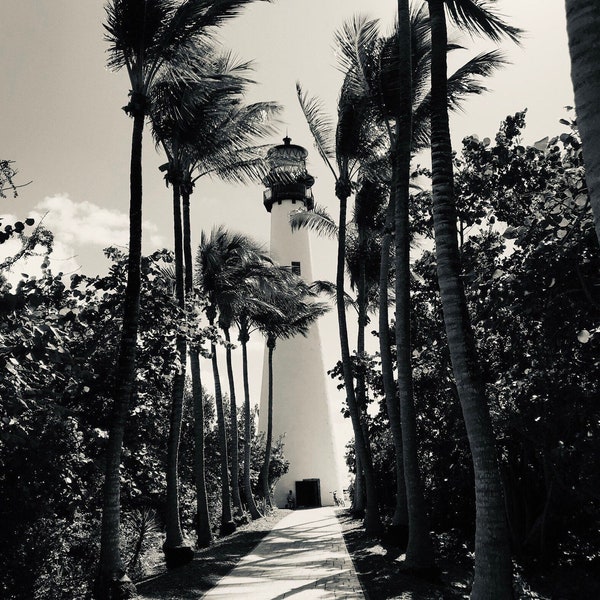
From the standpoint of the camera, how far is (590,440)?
8.80 meters

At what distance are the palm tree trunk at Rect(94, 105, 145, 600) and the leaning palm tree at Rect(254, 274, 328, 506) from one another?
13277mm

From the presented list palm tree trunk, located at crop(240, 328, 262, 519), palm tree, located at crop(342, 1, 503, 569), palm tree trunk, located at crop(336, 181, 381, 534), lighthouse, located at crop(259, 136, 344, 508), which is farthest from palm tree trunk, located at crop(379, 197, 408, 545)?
lighthouse, located at crop(259, 136, 344, 508)

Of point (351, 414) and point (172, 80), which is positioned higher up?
point (172, 80)

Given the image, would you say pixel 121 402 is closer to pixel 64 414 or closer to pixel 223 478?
pixel 64 414

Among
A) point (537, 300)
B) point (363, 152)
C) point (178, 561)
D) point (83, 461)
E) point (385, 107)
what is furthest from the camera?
point (363, 152)

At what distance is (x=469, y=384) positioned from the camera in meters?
6.39

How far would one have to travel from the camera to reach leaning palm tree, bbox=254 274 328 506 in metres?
24.9

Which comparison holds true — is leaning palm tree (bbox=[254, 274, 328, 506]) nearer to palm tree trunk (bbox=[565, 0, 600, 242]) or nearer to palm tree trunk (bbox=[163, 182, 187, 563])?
palm tree trunk (bbox=[163, 182, 187, 563])

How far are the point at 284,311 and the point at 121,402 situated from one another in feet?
66.8

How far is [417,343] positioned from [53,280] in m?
8.35

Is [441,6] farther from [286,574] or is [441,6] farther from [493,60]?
[286,574]

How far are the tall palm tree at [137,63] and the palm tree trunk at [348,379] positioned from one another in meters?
7.24

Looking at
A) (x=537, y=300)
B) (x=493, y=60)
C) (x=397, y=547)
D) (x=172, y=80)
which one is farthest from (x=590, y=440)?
(x=172, y=80)

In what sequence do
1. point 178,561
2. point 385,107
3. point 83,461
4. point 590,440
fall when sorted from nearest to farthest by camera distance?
point 590,440, point 83,461, point 178,561, point 385,107
